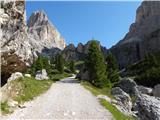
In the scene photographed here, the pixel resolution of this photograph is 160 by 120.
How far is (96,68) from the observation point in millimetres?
67688

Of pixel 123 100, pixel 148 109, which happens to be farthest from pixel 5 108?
pixel 123 100

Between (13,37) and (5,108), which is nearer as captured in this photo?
(13,37)

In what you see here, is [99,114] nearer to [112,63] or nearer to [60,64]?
[112,63]

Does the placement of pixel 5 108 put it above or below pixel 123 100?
below

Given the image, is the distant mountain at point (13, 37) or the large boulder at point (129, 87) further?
the large boulder at point (129, 87)

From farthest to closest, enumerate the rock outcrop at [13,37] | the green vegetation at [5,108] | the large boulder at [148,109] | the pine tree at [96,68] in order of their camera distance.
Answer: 1. the pine tree at [96,68]
2. the large boulder at [148,109]
3. the green vegetation at [5,108]
4. the rock outcrop at [13,37]

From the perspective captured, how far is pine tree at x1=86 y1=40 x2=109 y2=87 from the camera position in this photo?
66.0 meters

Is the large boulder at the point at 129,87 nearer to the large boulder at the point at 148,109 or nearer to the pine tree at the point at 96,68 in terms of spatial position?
the pine tree at the point at 96,68

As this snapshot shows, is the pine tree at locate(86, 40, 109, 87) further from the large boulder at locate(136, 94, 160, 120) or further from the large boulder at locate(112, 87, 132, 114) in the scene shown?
the large boulder at locate(136, 94, 160, 120)

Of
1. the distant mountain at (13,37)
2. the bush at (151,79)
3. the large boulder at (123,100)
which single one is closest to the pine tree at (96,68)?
the bush at (151,79)

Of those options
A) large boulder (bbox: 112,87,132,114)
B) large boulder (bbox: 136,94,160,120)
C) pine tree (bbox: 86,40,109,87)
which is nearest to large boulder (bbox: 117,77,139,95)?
pine tree (bbox: 86,40,109,87)

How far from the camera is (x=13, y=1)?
1917 centimetres

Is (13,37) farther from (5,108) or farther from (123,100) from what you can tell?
(123,100)

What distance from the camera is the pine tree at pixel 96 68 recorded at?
66.0 m
